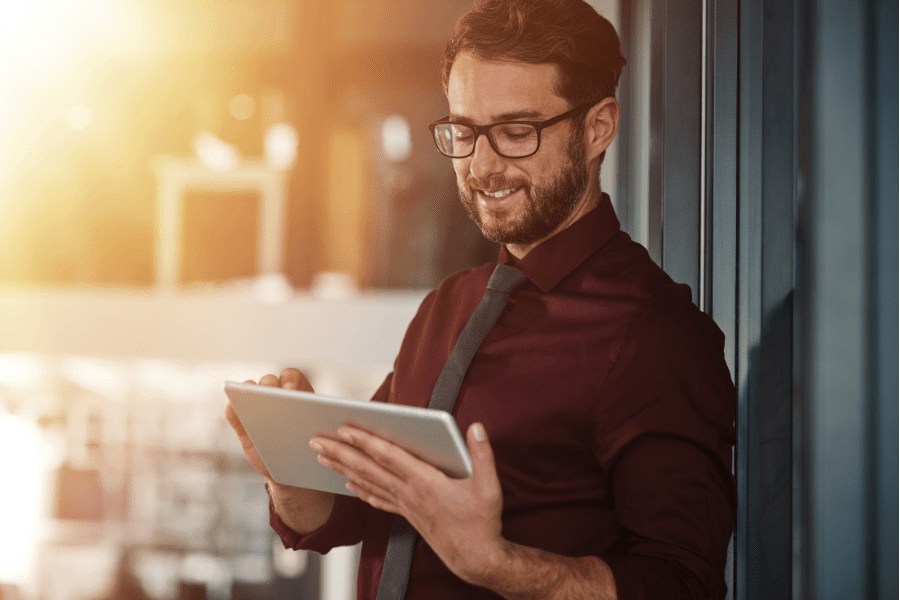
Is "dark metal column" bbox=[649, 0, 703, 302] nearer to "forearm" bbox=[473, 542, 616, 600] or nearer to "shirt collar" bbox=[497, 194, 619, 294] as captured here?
"shirt collar" bbox=[497, 194, 619, 294]

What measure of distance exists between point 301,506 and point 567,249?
55 cm

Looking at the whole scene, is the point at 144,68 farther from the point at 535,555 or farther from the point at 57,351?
the point at 535,555

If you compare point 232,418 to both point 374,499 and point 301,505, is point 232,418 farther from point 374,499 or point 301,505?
point 374,499

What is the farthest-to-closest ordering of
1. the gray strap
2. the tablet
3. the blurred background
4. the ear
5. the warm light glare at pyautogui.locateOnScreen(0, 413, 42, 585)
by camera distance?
the warm light glare at pyautogui.locateOnScreen(0, 413, 42, 585), the blurred background, the ear, the gray strap, the tablet

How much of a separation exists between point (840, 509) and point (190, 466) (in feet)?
6.17

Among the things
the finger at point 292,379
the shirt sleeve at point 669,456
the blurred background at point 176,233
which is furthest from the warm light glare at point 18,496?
the shirt sleeve at point 669,456

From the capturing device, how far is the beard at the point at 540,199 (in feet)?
3.11

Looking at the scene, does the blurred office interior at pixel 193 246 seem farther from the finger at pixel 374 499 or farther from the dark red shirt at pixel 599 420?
the finger at pixel 374 499

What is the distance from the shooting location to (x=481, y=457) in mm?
640

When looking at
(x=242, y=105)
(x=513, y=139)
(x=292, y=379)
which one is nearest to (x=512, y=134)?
(x=513, y=139)

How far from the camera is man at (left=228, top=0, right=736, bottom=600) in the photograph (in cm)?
69

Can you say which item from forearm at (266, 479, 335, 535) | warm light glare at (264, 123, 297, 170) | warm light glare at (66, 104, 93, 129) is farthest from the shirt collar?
warm light glare at (66, 104, 93, 129)

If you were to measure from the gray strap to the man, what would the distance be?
0.02 metres

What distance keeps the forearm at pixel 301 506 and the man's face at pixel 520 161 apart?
19.0 inches
